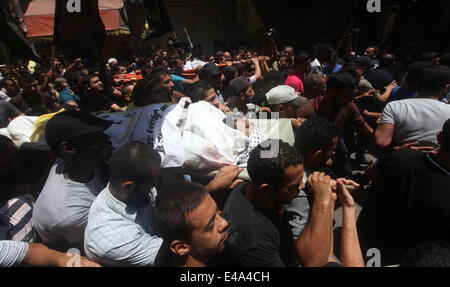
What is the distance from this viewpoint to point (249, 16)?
14.7ft

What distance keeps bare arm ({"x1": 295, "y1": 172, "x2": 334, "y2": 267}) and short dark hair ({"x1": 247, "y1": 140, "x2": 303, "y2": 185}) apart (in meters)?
0.27

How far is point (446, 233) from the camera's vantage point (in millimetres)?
1599

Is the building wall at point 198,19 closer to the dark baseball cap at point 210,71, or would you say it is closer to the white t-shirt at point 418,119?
the dark baseball cap at point 210,71

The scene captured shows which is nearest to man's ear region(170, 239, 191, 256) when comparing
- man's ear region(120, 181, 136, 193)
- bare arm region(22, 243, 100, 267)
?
man's ear region(120, 181, 136, 193)

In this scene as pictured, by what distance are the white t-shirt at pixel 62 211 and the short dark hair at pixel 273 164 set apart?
49.4 inches

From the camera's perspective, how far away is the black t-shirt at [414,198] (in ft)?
5.14

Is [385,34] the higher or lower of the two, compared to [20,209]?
higher

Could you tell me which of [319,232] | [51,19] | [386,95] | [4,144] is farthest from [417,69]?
[51,19]

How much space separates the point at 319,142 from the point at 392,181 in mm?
629

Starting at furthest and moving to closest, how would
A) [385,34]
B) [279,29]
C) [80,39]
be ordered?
[279,29] → [385,34] → [80,39]

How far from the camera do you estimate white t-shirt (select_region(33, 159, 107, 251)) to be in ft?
5.27

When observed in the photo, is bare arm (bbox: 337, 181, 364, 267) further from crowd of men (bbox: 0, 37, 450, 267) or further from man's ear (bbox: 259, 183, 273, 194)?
man's ear (bbox: 259, 183, 273, 194)

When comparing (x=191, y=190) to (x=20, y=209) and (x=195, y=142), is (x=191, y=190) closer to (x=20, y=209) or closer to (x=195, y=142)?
(x=195, y=142)
